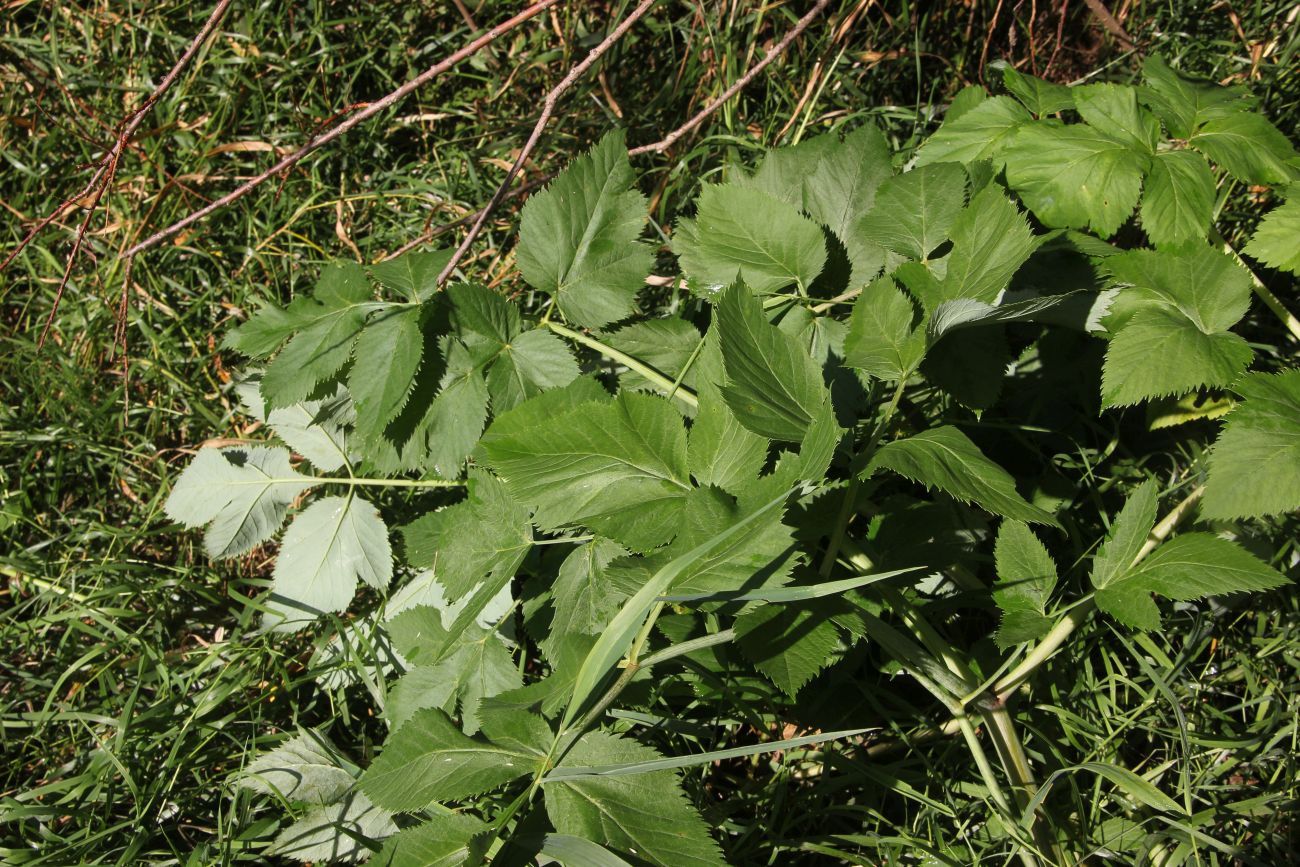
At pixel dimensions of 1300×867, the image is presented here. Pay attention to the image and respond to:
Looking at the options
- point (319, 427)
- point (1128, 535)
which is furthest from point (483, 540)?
point (1128, 535)

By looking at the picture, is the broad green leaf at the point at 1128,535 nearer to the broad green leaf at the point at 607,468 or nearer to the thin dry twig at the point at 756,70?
the broad green leaf at the point at 607,468

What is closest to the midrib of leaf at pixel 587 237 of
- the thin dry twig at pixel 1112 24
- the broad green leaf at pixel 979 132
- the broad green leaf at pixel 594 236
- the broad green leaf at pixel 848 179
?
the broad green leaf at pixel 594 236

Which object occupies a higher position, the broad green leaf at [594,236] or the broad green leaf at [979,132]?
the broad green leaf at [979,132]

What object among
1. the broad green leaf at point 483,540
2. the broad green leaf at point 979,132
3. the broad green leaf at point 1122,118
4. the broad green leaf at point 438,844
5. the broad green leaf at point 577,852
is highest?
the broad green leaf at point 1122,118

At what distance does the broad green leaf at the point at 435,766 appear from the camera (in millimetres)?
1319

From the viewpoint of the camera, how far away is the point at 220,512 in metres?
2.06

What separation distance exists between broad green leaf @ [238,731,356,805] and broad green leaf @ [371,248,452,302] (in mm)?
908

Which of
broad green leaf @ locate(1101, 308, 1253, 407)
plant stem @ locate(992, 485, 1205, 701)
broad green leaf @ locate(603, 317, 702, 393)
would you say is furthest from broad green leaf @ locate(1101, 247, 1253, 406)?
broad green leaf @ locate(603, 317, 702, 393)

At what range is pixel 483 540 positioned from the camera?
1.62 m

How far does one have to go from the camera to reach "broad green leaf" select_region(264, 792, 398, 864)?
180 centimetres

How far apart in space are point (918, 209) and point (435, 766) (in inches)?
45.2

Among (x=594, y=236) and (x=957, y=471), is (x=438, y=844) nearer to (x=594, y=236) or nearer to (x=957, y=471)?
(x=957, y=471)

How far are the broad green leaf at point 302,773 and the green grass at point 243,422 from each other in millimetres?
67

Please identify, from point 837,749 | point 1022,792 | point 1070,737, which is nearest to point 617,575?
point 837,749
